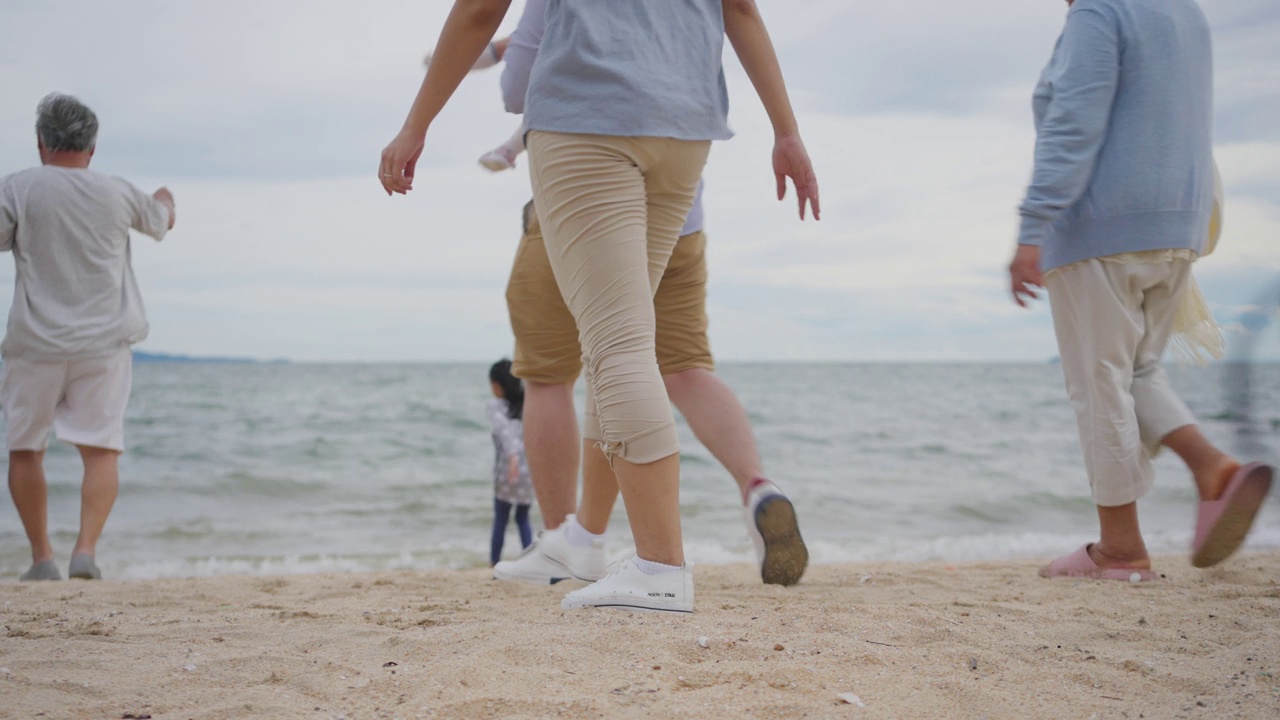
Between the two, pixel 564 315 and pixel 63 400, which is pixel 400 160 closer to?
pixel 564 315

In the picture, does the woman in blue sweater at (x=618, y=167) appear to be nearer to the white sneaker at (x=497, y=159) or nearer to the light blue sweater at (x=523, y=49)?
the light blue sweater at (x=523, y=49)

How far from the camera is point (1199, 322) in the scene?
122 inches

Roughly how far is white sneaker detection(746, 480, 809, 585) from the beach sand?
0.32ft

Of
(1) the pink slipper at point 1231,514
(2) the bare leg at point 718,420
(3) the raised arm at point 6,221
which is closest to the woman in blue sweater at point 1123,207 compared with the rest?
(1) the pink slipper at point 1231,514

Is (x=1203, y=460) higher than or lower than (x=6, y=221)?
lower

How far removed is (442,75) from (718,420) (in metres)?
1.22

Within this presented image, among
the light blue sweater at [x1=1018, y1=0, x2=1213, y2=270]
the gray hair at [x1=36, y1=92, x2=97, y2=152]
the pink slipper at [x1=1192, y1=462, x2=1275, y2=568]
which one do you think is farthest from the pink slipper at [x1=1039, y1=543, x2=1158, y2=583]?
the gray hair at [x1=36, y1=92, x2=97, y2=152]

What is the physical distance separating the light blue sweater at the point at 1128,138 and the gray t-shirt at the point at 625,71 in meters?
1.24

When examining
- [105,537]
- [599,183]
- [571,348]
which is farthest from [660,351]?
[105,537]

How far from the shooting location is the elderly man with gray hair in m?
3.85

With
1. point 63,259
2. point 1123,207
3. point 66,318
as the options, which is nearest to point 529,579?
point 1123,207

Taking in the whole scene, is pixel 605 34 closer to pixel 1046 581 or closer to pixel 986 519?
pixel 1046 581

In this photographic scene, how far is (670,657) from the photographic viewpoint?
188cm

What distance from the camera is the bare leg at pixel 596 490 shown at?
8.96 feet
